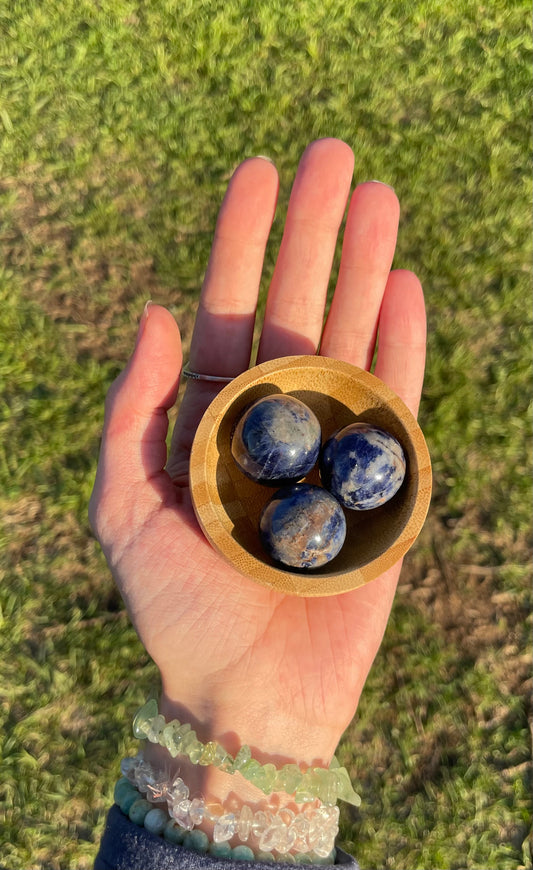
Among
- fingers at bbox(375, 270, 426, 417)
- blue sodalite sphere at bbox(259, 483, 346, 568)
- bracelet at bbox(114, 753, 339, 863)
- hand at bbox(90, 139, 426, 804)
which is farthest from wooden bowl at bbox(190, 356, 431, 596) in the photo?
bracelet at bbox(114, 753, 339, 863)

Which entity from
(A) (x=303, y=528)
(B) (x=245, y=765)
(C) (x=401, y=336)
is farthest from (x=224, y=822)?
(C) (x=401, y=336)

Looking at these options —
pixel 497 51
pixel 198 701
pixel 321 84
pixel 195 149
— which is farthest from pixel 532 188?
pixel 198 701

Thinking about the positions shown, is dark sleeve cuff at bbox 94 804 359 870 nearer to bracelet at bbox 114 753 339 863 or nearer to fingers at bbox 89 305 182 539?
bracelet at bbox 114 753 339 863

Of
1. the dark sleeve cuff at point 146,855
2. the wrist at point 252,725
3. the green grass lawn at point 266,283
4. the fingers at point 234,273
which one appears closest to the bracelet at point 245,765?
the wrist at point 252,725

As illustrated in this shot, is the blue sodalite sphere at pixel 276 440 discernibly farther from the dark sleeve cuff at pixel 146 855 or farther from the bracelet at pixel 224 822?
the dark sleeve cuff at pixel 146 855

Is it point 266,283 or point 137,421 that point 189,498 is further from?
point 266,283

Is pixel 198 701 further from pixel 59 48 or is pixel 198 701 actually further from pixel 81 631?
pixel 59 48
